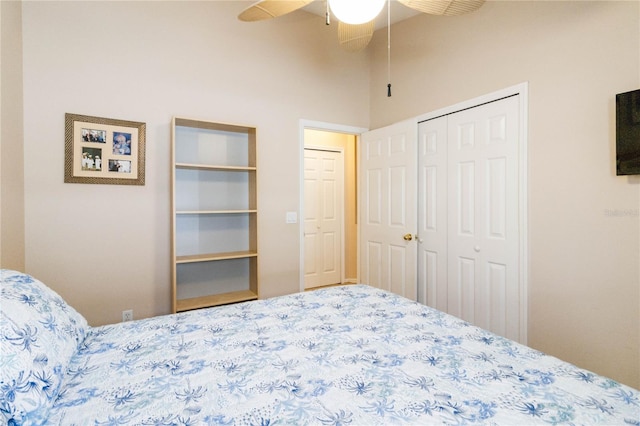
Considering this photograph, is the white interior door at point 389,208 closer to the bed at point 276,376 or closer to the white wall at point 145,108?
the white wall at point 145,108

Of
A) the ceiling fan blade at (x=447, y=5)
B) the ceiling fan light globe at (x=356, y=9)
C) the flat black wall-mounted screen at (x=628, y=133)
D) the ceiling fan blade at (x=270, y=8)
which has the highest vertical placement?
the ceiling fan blade at (x=270, y=8)

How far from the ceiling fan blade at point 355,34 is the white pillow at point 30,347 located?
1973 mm

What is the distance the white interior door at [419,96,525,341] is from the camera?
231 cm

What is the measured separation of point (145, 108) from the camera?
2.53 m

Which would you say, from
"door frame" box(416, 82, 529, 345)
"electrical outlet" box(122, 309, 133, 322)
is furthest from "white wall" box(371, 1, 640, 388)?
"electrical outlet" box(122, 309, 133, 322)

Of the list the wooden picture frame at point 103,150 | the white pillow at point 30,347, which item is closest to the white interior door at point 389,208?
the wooden picture frame at point 103,150

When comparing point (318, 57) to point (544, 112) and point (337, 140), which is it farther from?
point (544, 112)

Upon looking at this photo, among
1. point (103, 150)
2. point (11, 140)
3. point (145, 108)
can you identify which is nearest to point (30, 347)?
point (11, 140)

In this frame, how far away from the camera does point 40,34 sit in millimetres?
2193

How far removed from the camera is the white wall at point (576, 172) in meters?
1.77

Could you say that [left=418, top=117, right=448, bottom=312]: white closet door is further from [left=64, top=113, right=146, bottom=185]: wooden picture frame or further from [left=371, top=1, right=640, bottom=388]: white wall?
[left=64, top=113, right=146, bottom=185]: wooden picture frame

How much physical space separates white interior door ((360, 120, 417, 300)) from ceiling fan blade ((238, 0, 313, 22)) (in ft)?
5.47

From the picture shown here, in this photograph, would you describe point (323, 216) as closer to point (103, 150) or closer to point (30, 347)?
point (103, 150)

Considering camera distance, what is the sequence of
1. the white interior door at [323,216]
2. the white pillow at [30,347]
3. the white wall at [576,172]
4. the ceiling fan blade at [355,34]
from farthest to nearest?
the white interior door at [323,216], the ceiling fan blade at [355,34], the white wall at [576,172], the white pillow at [30,347]
